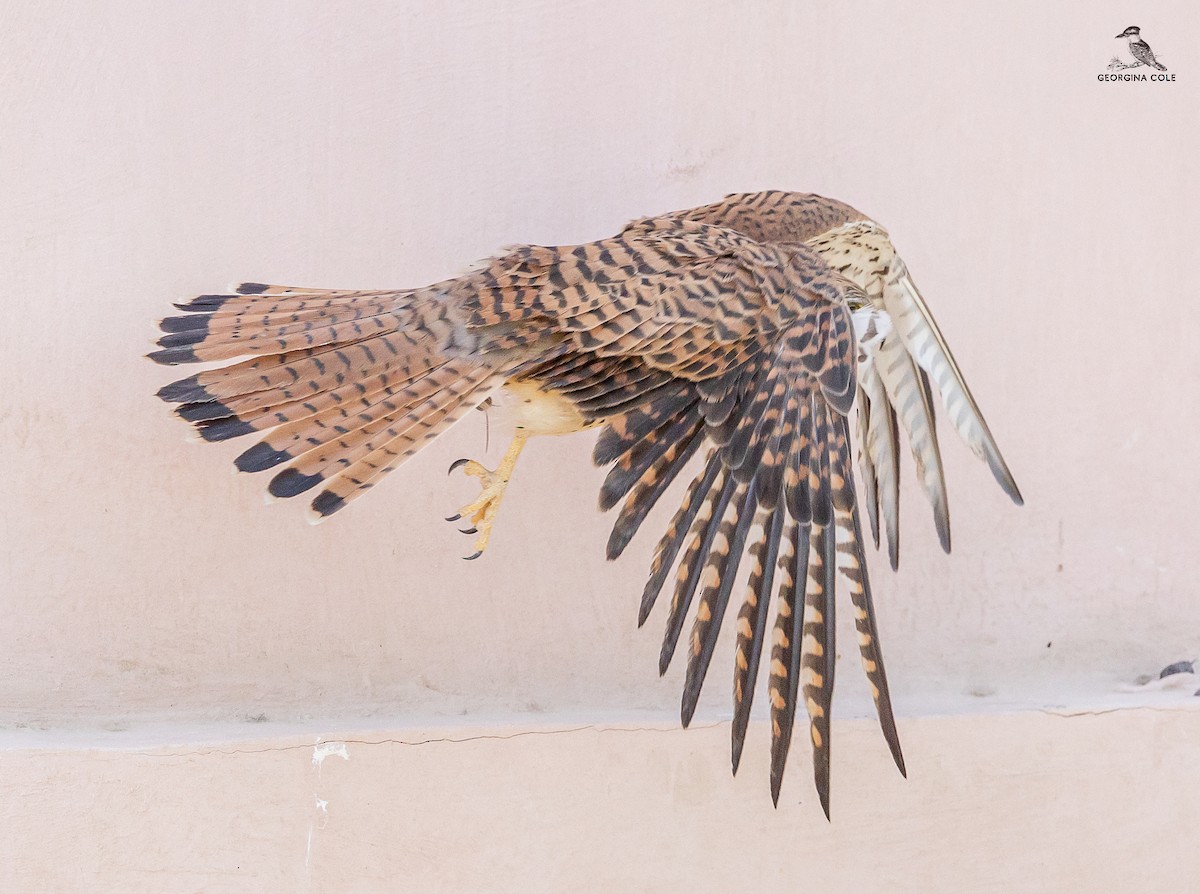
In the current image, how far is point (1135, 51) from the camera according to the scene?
7.75 feet

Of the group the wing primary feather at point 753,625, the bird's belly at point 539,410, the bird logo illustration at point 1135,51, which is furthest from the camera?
the bird logo illustration at point 1135,51

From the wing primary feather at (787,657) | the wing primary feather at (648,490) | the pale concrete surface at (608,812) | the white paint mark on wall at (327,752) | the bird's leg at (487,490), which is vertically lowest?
the pale concrete surface at (608,812)

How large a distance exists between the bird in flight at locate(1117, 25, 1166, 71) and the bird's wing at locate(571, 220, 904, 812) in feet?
4.45

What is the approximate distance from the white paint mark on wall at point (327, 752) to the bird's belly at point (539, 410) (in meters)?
0.69

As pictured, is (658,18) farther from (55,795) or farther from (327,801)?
(55,795)

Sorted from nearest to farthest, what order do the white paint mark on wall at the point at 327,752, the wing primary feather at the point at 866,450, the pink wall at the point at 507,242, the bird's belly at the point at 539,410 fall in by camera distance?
the bird's belly at the point at 539,410
the white paint mark on wall at the point at 327,752
the pink wall at the point at 507,242
the wing primary feather at the point at 866,450

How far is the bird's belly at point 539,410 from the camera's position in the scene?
1669 mm

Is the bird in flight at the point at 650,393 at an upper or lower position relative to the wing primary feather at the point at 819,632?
upper

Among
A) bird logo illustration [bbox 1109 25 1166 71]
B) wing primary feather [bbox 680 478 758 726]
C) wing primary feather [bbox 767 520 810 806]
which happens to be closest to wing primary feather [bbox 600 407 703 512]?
wing primary feather [bbox 680 478 758 726]

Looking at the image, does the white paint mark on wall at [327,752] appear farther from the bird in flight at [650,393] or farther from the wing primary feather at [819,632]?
the wing primary feather at [819,632]

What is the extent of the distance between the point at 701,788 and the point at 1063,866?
78cm

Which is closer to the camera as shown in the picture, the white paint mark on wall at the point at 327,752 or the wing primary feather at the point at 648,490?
the wing primary feather at the point at 648,490

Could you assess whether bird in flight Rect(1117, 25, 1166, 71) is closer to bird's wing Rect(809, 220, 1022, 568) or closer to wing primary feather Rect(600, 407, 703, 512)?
bird's wing Rect(809, 220, 1022, 568)

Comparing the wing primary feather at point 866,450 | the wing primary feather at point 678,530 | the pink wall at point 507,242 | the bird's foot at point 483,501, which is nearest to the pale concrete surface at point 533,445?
the pink wall at point 507,242
